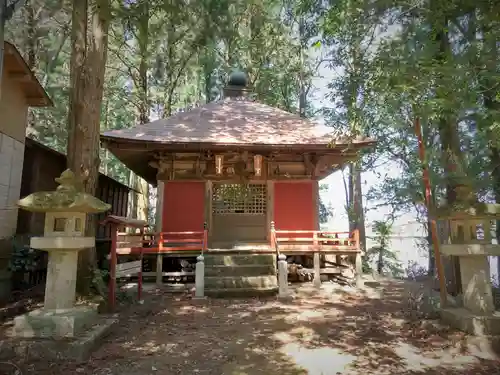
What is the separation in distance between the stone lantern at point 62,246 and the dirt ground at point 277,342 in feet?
1.89

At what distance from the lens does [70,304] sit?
4.75 m

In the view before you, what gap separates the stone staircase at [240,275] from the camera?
25.4 feet

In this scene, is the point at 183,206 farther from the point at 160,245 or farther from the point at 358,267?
A: the point at 358,267

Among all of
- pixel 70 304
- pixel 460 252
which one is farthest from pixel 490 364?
pixel 70 304

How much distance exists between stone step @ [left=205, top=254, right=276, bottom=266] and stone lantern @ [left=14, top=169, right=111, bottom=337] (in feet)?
12.7

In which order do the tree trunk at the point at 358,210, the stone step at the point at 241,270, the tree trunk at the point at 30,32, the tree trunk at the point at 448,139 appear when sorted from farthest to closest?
1. the tree trunk at the point at 358,210
2. the tree trunk at the point at 30,32
3. the stone step at the point at 241,270
4. the tree trunk at the point at 448,139

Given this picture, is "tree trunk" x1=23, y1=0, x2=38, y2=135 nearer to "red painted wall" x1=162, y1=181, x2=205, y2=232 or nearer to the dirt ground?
"red painted wall" x1=162, y1=181, x2=205, y2=232

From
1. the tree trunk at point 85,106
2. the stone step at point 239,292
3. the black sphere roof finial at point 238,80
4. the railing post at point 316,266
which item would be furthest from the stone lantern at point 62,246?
the black sphere roof finial at point 238,80

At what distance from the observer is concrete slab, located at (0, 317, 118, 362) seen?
406 cm

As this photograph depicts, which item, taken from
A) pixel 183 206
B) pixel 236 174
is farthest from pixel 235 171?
pixel 183 206

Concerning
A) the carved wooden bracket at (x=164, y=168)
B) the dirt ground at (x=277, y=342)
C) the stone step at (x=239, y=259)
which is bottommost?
the dirt ground at (x=277, y=342)

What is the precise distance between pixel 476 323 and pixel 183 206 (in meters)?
7.82

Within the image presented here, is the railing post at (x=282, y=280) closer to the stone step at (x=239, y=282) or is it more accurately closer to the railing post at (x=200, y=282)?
the stone step at (x=239, y=282)

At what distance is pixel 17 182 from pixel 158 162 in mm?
3737
